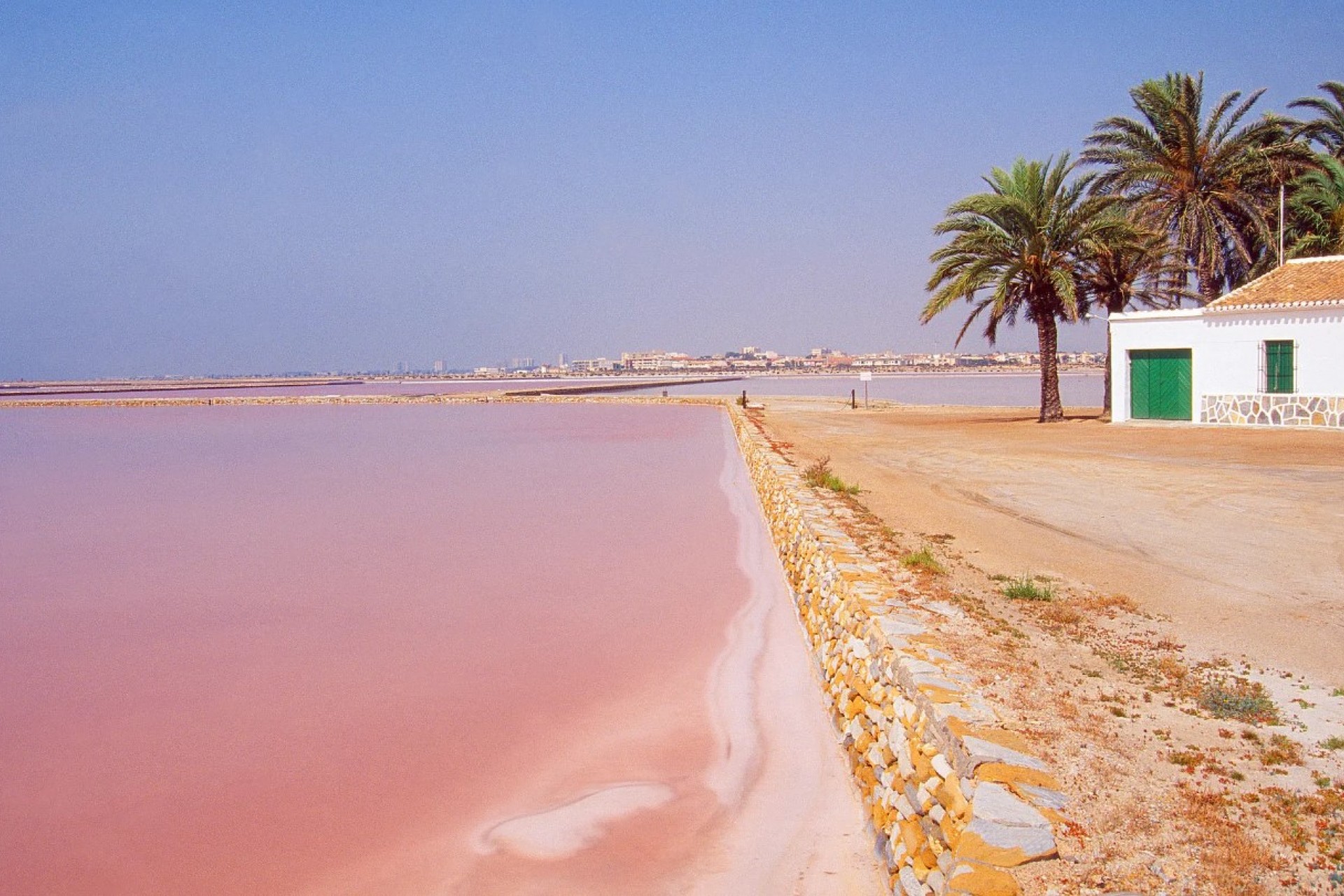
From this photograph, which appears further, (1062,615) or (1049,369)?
(1049,369)

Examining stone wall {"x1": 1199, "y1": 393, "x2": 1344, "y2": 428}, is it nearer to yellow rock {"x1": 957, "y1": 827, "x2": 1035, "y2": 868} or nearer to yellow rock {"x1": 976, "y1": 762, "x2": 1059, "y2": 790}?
yellow rock {"x1": 976, "y1": 762, "x2": 1059, "y2": 790}

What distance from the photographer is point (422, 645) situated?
850 centimetres

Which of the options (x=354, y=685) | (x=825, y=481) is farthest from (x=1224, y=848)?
(x=825, y=481)

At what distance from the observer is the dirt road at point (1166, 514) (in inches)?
267

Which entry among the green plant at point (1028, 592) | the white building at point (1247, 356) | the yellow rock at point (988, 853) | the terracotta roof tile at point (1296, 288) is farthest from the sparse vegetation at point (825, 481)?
the terracotta roof tile at point (1296, 288)

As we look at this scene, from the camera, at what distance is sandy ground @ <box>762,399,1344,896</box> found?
3.50 metres

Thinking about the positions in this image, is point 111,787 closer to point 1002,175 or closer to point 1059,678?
point 1059,678

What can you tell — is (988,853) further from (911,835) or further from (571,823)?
(571,823)

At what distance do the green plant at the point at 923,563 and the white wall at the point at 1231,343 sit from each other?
16.5 meters

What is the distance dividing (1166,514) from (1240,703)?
645cm

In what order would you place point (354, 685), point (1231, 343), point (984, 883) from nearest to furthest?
1. point (984, 883)
2. point (354, 685)
3. point (1231, 343)

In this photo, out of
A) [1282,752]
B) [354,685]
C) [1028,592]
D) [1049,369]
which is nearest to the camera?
[1282,752]

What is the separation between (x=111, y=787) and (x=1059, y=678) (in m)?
5.42

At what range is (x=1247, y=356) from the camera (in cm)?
2195
